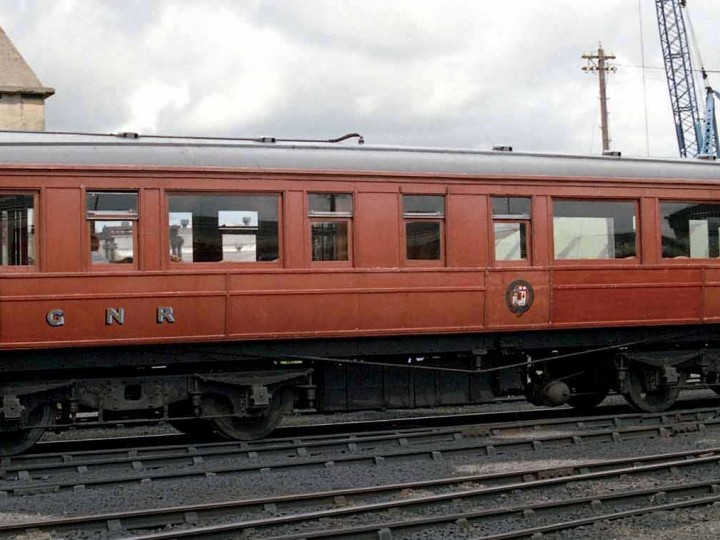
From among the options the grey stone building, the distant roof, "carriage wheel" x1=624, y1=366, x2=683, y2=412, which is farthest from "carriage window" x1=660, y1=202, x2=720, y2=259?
the distant roof

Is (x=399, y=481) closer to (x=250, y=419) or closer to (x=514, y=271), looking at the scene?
(x=250, y=419)

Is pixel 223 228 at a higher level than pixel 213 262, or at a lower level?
higher

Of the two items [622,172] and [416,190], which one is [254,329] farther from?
[622,172]

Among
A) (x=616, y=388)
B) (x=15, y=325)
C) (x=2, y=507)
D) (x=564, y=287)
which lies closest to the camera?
(x=2, y=507)

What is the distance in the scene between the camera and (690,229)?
42.2 ft

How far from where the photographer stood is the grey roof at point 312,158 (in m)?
10.4

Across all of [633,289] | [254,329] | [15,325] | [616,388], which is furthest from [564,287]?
[15,325]

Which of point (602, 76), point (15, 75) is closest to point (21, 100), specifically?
point (15, 75)

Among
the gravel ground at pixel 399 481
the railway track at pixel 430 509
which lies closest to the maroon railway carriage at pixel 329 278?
the gravel ground at pixel 399 481

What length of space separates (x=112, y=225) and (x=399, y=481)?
407 centimetres

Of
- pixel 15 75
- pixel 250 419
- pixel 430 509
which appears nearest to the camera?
pixel 430 509

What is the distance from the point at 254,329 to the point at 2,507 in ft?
11.1

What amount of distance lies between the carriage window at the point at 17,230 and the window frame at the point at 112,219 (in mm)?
528

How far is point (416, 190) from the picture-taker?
37.6ft
